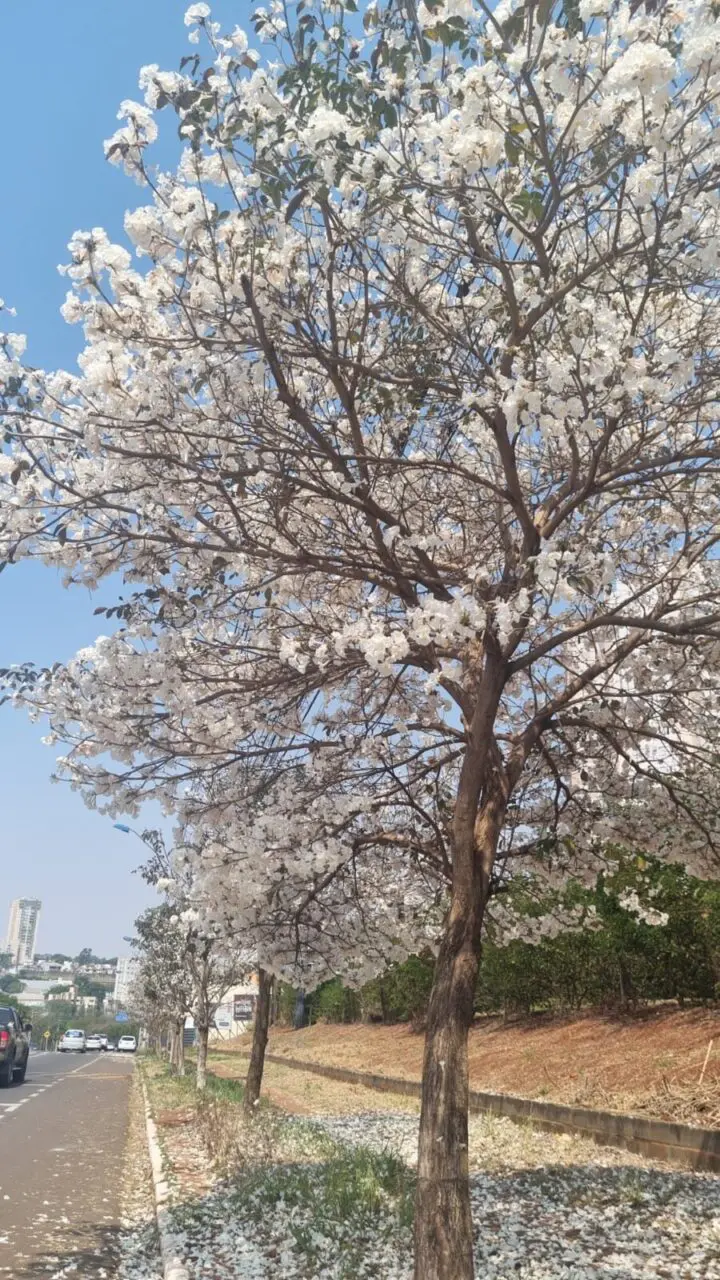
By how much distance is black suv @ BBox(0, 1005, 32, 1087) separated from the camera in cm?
2370

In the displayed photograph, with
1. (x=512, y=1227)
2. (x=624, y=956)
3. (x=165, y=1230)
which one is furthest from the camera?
(x=624, y=956)

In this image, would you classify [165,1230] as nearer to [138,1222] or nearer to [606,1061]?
[138,1222]

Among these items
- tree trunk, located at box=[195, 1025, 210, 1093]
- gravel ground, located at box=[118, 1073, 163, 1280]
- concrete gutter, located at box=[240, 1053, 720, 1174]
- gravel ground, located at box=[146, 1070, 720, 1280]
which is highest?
tree trunk, located at box=[195, 1025, 210, 1093]

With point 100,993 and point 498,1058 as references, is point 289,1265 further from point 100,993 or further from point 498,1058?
point 100,993

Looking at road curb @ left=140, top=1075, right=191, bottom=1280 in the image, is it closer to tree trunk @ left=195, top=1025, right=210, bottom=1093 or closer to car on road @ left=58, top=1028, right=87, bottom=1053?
tree trunk @ left=195, top=1025, right=210, bottom=1093

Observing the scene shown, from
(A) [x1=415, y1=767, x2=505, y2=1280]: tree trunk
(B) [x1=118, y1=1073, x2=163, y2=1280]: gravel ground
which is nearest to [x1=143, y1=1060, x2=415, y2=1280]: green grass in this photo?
(B) [x1=118, y1=1073, x2=163, y2=1280]: gravel ground

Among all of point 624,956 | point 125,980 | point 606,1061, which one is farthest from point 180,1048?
point 125,980

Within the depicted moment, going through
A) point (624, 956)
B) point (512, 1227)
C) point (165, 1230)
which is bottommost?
point (165, 1230)

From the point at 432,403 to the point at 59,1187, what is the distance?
27.3 ft

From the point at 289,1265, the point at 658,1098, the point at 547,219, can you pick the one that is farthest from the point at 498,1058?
the point at 547,219

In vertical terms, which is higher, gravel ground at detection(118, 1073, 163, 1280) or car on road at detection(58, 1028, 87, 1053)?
car on road at detection(58, 1028, 87, 1053)

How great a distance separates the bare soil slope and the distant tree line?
16.3 inches

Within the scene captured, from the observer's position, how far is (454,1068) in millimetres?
5234

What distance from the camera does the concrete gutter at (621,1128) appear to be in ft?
28.6
